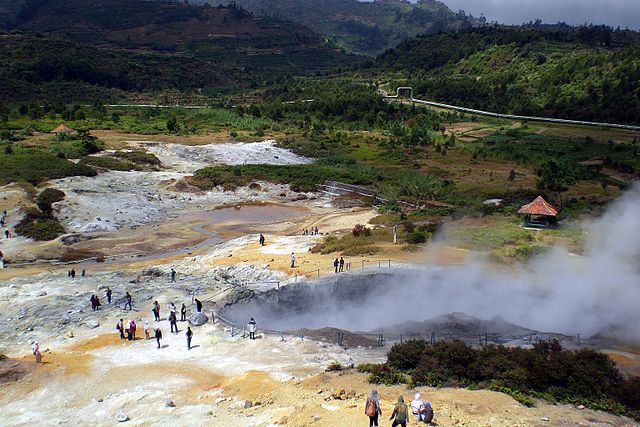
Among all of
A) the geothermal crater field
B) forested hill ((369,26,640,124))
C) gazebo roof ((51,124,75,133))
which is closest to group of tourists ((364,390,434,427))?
the geothermal crater field

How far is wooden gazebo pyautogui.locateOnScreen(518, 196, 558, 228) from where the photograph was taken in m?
35.2

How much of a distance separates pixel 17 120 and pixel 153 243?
46168 millimetres

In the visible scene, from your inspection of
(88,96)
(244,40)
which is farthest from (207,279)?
(244,40)

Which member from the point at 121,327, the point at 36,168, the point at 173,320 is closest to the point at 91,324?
the point at 121,327

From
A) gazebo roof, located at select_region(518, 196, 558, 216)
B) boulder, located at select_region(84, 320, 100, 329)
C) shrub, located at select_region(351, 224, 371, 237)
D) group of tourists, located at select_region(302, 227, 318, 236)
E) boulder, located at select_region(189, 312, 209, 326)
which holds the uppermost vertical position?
gazebo roof, located at select_region(518, 196, 558, 216)

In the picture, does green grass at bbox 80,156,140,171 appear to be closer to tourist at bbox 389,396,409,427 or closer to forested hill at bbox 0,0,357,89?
tourist at bbox 389,396,409,427

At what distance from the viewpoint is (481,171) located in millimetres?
61719

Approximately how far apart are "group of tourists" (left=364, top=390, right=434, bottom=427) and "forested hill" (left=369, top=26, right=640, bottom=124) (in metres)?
78.5

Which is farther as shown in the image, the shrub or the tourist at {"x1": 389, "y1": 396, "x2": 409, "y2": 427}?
the shrub

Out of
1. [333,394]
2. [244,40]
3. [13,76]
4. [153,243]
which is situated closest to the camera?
[333,394]

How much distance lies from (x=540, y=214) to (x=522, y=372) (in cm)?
1943

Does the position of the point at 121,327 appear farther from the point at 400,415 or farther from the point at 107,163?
the point at 107,163

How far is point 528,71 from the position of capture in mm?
107438

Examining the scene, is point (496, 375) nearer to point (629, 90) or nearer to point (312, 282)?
point (312, 282)
